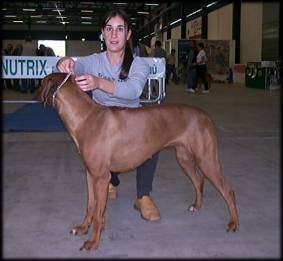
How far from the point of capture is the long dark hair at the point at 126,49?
3.28m

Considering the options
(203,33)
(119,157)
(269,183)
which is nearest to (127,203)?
(119,157)

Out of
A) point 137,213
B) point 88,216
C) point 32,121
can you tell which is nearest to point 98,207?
point 88,216

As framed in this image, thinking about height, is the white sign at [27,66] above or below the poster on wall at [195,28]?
below

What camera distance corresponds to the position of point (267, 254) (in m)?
2.86

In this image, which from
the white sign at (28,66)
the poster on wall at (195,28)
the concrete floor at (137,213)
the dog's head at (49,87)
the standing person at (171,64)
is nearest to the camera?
the dog's head at (49,87)

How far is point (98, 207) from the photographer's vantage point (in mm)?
2895

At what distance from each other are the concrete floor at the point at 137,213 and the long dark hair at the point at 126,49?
1116 mm

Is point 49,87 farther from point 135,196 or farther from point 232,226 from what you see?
point 135,196

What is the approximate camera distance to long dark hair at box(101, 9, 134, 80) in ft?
10.8

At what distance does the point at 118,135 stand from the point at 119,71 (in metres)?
0.67

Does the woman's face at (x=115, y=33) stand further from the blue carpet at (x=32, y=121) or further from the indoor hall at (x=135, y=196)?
the blue carpet at (x=32, y=121)

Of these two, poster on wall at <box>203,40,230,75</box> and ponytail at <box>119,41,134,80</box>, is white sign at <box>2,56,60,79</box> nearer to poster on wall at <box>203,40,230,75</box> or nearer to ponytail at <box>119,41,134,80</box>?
ponytail at <box>119,41,134,80</box>

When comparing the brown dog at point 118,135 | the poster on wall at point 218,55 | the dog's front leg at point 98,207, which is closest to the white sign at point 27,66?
the brown dog at point 118,135

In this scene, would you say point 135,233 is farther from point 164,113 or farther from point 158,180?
point 158,180
